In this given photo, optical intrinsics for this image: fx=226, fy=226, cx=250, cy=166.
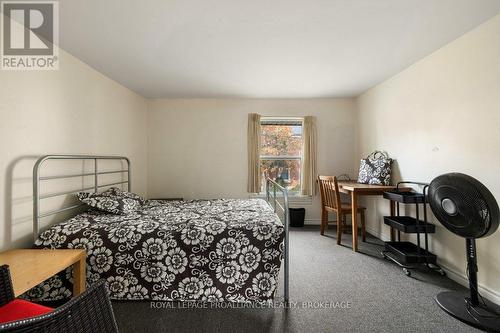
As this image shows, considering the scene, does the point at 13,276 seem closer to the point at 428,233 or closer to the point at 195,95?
the point at 195,95

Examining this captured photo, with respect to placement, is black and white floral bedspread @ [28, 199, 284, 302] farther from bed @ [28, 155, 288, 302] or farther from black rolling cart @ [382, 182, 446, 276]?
black rolling cart @ [382, 182, 446, 276]

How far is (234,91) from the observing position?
3.54m

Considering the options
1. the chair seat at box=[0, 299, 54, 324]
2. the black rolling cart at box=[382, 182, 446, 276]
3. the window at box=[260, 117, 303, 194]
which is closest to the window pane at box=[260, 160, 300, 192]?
the window at box=[260, 117, 303, 194]

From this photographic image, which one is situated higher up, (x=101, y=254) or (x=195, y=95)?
(x=195, y=95)

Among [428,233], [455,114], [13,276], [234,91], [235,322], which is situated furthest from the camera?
[234,91]

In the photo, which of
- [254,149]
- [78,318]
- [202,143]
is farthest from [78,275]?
[254,149]

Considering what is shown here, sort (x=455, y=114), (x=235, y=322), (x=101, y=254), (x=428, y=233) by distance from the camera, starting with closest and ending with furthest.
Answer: (x=235, y=322), (x=101, y=254), (x=455, y=114), (x=428, y=233)

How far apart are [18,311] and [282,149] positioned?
3.60 metres

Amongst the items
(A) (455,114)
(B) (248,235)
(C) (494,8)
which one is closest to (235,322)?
(B) (248,235)

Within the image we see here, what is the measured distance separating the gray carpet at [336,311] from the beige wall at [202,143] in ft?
6.82

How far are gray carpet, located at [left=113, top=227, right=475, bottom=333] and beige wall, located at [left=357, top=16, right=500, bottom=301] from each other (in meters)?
0.39

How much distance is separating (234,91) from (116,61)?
1621 millimetres

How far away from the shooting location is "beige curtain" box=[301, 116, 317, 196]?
3918 mm

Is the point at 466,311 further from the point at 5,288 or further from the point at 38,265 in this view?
the point at 38,265
